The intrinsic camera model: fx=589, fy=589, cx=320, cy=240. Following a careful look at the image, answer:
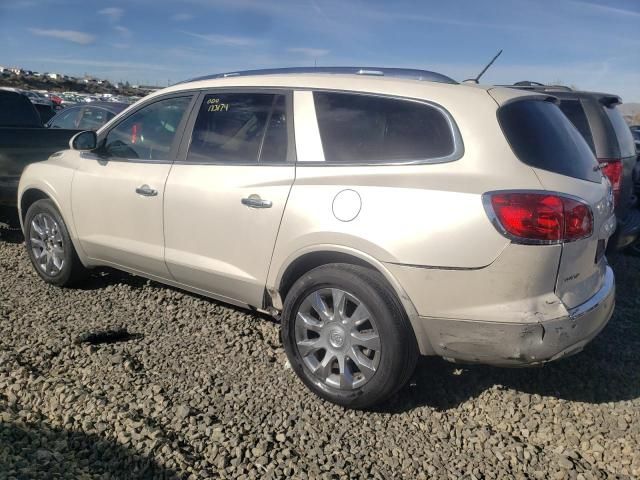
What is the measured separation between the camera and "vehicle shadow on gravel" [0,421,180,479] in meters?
2.67

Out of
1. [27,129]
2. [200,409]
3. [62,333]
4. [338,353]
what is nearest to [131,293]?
[62,333]

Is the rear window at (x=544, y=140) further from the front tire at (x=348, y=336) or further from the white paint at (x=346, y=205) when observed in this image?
the front tire at (x=348, y=336)

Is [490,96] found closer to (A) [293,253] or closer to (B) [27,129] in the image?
(A) [293,253]

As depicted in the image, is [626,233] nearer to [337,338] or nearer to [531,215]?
[531,215]

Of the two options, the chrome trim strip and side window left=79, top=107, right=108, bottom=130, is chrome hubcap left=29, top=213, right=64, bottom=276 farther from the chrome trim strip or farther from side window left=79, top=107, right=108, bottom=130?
side window left=79, top=107, right=108, bottom=130

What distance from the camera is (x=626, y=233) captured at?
5.00 meters

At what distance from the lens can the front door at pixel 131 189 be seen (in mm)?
4309

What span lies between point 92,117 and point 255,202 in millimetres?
7660

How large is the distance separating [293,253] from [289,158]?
600 mm

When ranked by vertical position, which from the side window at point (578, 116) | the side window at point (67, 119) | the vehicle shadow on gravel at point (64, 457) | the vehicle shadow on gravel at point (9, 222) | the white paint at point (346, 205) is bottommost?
the vehicle shadow on gravel at point (9, 222)

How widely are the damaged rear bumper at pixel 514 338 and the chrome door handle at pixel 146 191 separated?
2.23 meters

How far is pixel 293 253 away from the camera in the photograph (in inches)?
137

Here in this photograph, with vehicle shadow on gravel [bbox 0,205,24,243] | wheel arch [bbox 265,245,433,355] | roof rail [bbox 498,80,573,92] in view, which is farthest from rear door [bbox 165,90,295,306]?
vehicle shadow on gravel [bbox 0,205,24,243]

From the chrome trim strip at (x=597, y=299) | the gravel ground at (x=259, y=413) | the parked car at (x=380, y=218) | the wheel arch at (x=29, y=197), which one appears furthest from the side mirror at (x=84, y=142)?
the chrome trim strip at (x=597, y=299)
